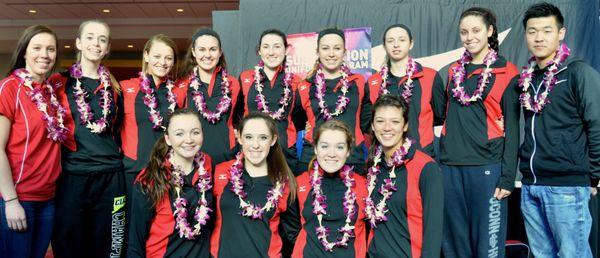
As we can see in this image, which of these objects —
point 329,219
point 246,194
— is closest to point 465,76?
point 329,219

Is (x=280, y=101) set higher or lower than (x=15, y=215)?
higher

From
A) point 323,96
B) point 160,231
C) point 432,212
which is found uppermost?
point 323,96

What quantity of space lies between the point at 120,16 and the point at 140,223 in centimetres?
1067

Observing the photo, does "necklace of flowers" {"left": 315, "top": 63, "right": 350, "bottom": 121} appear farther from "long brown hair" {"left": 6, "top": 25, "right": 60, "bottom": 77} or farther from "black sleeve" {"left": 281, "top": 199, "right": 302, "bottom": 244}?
"long brown hair" {"left": 6, "top": 25, "right": 60, "bottom": 77}

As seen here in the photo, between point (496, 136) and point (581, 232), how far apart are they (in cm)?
73

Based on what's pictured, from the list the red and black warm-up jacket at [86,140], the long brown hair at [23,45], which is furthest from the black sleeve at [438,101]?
the long brown hair at [23,45]

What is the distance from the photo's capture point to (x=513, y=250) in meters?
4.43

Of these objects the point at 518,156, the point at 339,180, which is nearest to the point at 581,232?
the point at 518,156

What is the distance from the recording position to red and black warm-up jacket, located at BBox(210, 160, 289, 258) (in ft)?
8.70

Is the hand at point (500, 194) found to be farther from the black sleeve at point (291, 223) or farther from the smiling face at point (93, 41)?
the smiling face at point (93, 41)

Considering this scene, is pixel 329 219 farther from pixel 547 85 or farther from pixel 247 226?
pixel 547 85

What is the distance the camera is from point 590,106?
8.98ft

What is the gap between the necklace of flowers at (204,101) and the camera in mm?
3449

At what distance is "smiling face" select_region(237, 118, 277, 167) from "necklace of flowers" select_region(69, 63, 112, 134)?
3.14 ft
